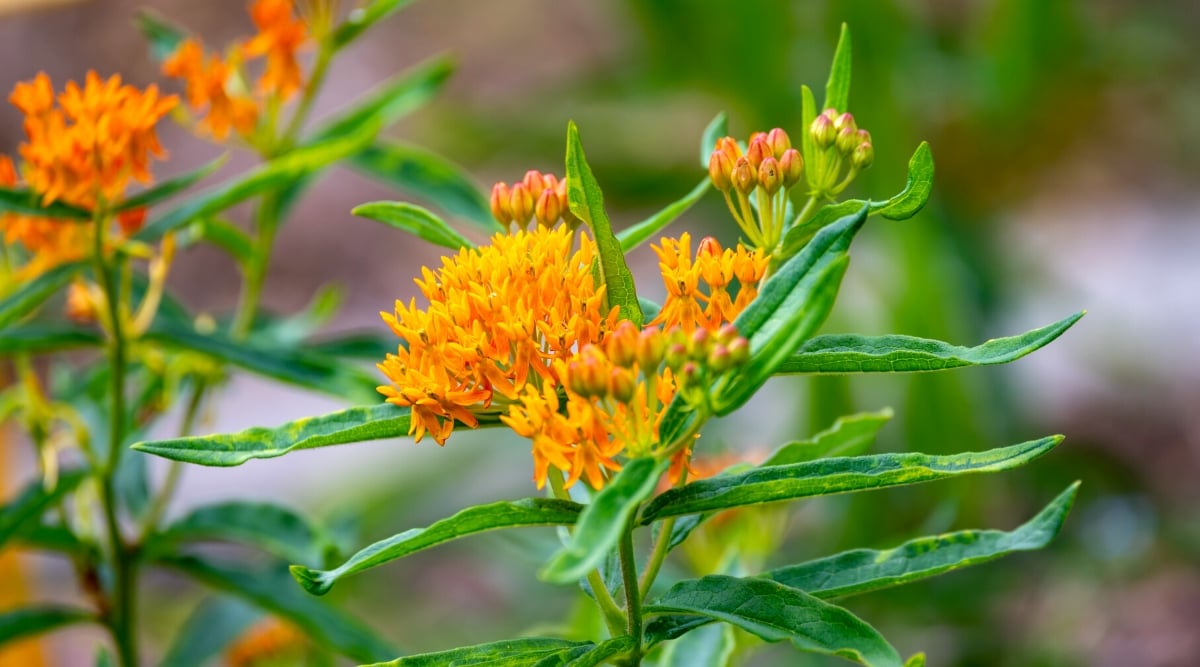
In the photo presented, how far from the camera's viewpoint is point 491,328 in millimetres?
759

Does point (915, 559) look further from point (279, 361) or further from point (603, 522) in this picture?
point (279, 361)

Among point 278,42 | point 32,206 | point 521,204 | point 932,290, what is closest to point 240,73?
point 278,42

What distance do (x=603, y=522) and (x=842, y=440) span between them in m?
0.39

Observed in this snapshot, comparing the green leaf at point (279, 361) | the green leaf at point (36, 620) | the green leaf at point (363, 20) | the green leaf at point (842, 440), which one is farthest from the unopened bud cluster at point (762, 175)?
the green leaf at point (36, 620)

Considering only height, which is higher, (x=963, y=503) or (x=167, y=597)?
(x=167, y=597)

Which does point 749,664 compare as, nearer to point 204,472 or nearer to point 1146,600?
point 1146,600

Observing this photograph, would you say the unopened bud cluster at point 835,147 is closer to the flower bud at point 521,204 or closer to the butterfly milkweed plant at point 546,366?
the butterfly milkweed plant at point 546,366


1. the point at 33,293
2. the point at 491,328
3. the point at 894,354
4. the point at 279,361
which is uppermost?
the point at 33,293

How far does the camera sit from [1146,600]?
12.3 feet

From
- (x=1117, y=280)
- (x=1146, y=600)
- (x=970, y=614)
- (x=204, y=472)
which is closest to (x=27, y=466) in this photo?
(x=204, y=472)

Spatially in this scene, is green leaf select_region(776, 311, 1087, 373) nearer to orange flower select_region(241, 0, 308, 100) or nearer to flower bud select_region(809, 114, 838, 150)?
Result: flower bud select_region(809, 114, 838, 150)

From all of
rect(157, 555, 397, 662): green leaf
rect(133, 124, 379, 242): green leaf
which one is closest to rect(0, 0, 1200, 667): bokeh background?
rect(157, 555, 397, 662): green leaf

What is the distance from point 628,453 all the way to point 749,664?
2797 millimetres

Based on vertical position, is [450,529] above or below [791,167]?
below
